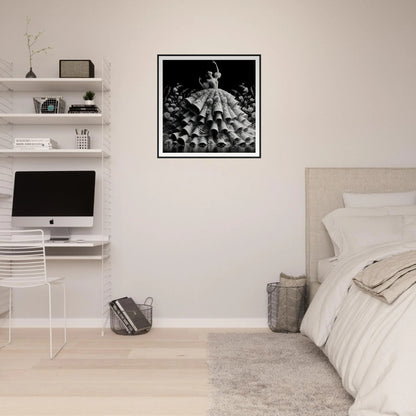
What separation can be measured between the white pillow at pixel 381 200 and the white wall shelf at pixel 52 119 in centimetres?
199

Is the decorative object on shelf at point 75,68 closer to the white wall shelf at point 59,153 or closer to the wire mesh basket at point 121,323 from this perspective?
the white wall shelf at point 59,153

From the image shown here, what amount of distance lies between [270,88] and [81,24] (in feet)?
5.16

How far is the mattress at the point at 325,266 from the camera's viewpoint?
3.65m

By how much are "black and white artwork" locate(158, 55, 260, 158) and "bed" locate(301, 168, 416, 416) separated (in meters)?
0.64

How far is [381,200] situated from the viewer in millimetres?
3941

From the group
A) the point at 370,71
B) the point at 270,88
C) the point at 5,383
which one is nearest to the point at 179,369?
the point at 5,383

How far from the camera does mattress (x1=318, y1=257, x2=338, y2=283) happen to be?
3.65 meters

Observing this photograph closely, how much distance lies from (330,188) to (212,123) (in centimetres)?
105

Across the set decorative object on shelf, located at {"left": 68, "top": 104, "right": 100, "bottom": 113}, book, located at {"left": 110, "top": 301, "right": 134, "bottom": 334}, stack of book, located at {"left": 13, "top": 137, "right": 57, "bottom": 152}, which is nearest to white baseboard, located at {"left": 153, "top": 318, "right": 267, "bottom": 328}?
book, located at {"left": 110, "top": 301, "right": 134, "bottom": 334}

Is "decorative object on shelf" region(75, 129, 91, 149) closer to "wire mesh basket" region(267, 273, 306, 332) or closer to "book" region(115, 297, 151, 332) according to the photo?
"book" region(115, 297, 151, 332)

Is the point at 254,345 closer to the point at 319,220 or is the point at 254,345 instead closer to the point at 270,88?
the point at 319,220

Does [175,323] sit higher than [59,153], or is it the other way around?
[59,153]

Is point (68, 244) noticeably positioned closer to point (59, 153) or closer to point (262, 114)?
point (59, 153)

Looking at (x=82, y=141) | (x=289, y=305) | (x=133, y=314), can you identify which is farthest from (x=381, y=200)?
(x=82, y=141)
